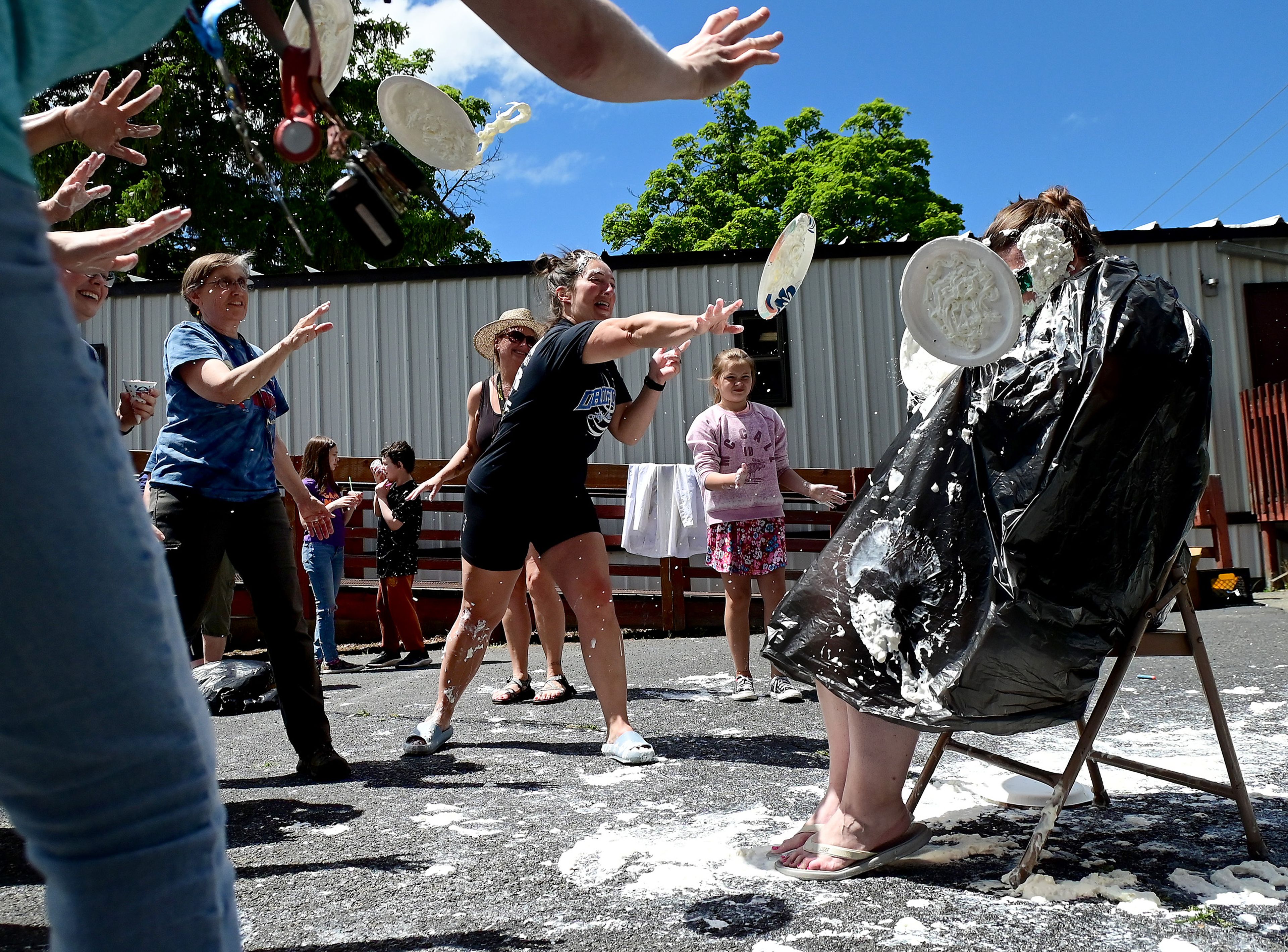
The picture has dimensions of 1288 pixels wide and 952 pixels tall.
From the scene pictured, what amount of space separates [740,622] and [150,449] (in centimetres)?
839

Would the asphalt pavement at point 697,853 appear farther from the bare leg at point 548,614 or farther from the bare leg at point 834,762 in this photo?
the bare leg at point 548,614

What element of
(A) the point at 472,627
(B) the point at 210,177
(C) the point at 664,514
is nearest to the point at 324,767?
(A) the point at 472,627

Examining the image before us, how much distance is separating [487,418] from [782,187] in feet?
104

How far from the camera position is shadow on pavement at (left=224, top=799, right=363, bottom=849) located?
267 centimetres

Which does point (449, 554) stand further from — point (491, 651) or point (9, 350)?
point (9, 350)

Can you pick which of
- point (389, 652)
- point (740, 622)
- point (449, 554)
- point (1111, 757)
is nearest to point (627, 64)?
point (1111, 757)

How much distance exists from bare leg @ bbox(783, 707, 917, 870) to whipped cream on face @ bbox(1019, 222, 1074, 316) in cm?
99

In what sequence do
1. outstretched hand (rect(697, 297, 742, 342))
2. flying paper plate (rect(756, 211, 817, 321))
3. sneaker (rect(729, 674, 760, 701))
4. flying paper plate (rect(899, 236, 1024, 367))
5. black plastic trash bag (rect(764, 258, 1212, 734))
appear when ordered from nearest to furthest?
black plastic trash bag (rect(764, 258, 1212, 734)) < flying paper plate (rect(899, 236, 1024, 367)) < outstretched hand (rect(697, 297, 742, 342)) < flying paper plate (rect(756, 211, 817, 321)) < sneaker (rect(729, 674, 760, 701))

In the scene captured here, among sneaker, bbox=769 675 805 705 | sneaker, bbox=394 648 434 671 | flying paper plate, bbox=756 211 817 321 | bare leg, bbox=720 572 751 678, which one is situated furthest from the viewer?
sneaker, bbox=394 648 434 671

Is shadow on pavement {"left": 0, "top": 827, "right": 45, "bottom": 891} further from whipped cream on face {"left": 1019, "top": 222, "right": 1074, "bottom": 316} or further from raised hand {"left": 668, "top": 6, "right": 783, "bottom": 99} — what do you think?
whipped cream on face {"left": 1019, "top": 222, "right": 1074, "bottom": 316}

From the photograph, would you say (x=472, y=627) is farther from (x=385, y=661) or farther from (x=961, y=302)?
(x=385, y=661)

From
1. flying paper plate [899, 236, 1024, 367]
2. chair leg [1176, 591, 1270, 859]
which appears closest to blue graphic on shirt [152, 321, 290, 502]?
flying paper plate [899, 236, 1024, 367]

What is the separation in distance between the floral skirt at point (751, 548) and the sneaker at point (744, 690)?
0.55m

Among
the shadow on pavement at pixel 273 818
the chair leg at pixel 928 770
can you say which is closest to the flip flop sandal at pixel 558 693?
the shadow on pavement at pixel 273 818
